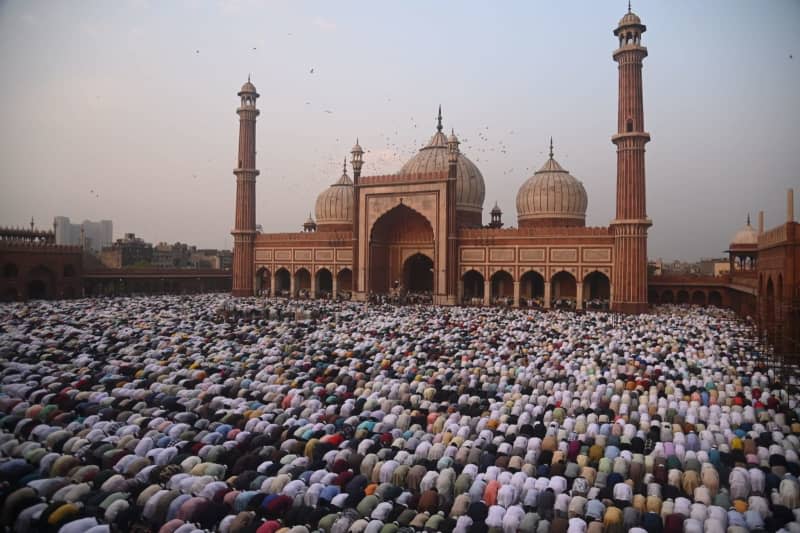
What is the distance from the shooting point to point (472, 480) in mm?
7043

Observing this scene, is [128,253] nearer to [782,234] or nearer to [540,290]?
[540,290]

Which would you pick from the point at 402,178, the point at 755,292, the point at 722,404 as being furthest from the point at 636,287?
the point at 722,404

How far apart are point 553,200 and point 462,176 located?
531 centimetres

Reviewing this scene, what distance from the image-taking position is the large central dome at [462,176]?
31.9 meters

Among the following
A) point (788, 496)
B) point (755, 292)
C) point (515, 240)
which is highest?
point (515, 240)

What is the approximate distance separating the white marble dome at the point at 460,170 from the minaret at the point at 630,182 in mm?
9108

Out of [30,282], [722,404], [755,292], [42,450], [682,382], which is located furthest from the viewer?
[30,282]

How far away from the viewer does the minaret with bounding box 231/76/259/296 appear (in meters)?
33.3

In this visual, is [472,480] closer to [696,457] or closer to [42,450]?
[696,457]

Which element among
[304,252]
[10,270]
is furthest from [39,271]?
[304,252]

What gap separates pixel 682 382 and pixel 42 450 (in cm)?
1070

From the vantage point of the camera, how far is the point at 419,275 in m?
32.5

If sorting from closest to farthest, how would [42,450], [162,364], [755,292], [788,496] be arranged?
[788,496], [42,450], [162,364], [755,292]

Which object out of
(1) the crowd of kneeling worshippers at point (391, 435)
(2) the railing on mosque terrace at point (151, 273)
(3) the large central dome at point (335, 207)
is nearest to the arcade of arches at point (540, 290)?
(3) the large central dome at point (335, 207)
